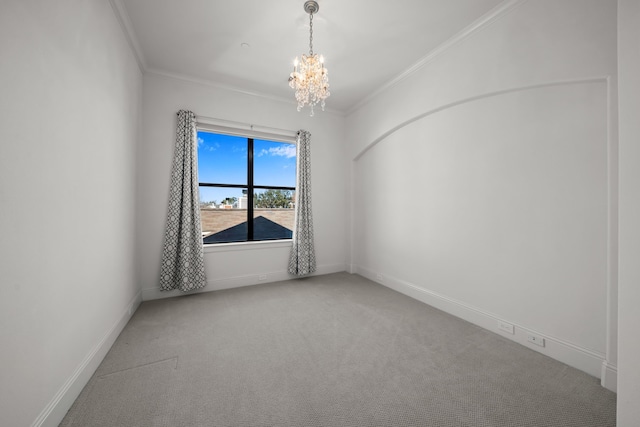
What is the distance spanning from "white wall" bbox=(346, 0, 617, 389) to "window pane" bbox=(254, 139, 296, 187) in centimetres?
198

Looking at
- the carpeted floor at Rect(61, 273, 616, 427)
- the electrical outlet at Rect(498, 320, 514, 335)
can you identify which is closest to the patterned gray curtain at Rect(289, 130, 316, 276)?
the carpeted floor at Rect(61, 273, 616, 427)

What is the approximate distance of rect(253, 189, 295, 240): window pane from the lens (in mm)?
4242

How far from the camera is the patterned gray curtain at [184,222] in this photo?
336cm

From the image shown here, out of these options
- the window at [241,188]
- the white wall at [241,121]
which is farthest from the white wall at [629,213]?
the window at [241,188]

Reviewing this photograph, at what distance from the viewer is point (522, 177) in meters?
2.27

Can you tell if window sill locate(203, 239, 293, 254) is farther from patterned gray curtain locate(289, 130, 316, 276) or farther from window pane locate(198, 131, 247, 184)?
window pane locate(198, 131, 247, 184)

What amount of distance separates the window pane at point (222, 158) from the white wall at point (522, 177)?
257cm

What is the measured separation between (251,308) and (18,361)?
2.09 m

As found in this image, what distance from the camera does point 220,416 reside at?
1.47 metres

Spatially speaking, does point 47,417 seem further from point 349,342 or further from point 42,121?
point 349,342

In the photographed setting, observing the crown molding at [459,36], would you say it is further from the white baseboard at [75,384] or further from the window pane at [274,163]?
the white baseboard at [75,384]

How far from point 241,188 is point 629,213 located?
408 cm

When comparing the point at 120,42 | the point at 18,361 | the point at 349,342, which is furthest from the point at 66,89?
the point at 349,342

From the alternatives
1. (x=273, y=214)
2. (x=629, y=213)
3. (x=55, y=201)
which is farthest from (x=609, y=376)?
(x=273, y=214)
